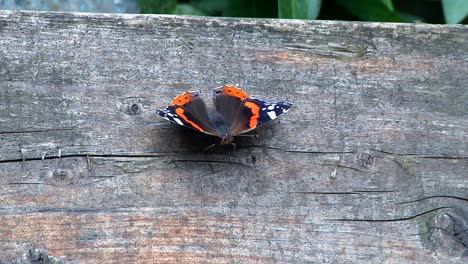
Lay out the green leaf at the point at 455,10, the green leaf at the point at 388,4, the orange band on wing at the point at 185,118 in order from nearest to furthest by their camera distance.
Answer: the orange band on wing at the point at 185,118, the green leaf at the point at 455,10, the green leaf at the point at 388,4

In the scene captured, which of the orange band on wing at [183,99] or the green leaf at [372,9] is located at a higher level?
the green leaf at [372,9]

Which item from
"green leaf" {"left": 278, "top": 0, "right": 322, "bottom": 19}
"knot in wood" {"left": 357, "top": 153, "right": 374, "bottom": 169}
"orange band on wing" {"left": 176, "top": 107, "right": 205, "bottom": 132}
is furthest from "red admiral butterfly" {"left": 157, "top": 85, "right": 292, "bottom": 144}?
"green leaf" {"left": 278, "top": 0, "right": 322, "bottom": 19}

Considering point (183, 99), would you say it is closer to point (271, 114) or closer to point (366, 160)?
point (271, 114)

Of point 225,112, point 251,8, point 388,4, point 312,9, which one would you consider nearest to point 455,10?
point 388,4

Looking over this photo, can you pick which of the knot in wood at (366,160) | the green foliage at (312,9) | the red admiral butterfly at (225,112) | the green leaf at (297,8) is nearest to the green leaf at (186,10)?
the green foliage at (312,9)

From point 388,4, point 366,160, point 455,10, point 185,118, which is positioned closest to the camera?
point 185,118

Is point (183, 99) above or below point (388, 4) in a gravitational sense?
below

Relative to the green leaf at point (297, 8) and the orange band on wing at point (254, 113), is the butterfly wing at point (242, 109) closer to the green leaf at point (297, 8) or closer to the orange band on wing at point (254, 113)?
the orange band on wing at point (254, 113)
